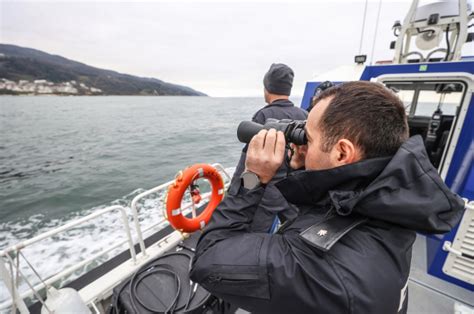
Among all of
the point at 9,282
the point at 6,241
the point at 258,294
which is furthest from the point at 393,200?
the point at 6,241

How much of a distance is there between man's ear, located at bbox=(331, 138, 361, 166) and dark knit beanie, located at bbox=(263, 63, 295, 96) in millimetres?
1639

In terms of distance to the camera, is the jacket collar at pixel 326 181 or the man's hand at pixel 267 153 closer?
the jacket collar at pixel 326 181

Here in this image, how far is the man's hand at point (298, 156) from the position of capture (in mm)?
890

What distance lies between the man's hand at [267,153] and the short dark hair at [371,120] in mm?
191

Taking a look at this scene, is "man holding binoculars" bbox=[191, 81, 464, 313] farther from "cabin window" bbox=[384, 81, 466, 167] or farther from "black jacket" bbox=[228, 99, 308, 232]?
"cabin window" bbox=[384, 81, 466, 167]

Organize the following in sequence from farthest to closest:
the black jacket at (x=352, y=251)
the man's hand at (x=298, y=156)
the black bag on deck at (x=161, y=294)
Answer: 1. the black bag on deck at (x=161, y=294)
2. the man's hand at (x=298, y=156)
3. the black jacket at (x=352, y=251)

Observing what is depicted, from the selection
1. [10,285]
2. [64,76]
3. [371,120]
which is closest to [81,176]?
[10,285]

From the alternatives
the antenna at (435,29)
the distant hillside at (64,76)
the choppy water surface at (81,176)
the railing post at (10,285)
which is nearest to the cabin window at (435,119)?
the antenna at (435,29)

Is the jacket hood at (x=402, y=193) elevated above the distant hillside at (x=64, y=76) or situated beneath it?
situated beneath

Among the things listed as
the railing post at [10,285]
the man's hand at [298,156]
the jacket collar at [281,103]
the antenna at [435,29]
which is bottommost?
the railing post at [10,285]

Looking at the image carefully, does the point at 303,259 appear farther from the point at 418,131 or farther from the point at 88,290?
the point at 418,131

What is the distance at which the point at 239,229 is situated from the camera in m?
0.79

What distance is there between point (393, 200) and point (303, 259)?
25 centimetres

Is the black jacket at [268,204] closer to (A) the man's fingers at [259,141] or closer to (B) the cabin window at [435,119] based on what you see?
(A) the man's fingers at [259,141]
